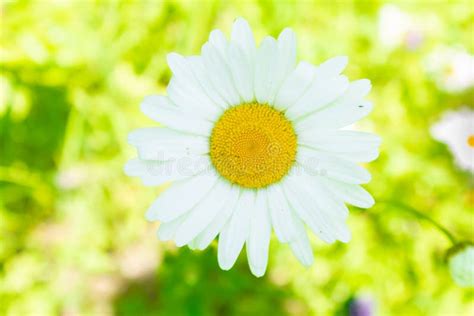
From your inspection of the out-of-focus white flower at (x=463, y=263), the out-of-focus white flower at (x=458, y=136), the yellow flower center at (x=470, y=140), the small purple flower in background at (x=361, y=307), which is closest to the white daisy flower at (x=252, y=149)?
the out-of-focus white flower at (x=463, y=263)

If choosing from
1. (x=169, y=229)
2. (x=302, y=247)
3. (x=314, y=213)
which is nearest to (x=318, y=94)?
(x=314, y=213)

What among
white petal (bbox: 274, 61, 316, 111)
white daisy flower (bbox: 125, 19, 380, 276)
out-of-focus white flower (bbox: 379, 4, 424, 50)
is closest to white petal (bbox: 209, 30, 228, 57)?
white daisy flower (bbox: 125, 19, 380, 276)

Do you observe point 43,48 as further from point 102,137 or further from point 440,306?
point 440,306

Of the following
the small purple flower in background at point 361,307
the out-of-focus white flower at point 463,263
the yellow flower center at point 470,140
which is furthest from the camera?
the yellow flower center at point 470,140

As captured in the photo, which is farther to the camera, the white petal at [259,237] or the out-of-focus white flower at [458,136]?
the out-of-focus white flower at [458,136]

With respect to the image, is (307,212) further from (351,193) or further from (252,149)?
(252,149)

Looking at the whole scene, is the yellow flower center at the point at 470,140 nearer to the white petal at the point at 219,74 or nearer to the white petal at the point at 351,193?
the white petal at the point at 351,193
